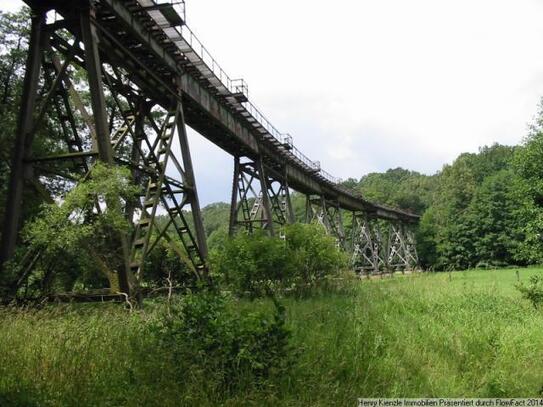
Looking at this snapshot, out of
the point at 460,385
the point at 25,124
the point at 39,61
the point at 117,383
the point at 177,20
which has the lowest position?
the point at 460,385

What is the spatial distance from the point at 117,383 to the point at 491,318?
24.4 feet

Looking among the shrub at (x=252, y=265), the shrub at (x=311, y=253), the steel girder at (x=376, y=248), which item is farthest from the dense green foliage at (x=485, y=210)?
the shrub at (x=252, y=265)

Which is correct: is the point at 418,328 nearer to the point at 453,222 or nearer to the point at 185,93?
the point at 185,93

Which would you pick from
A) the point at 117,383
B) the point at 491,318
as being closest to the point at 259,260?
the point at 491,318

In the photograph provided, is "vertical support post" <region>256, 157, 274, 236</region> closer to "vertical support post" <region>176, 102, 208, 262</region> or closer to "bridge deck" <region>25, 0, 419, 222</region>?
"bridge deck" <region>25, 0, 419, 222</region>

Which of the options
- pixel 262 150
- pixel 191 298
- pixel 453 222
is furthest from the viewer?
pixel 453 222

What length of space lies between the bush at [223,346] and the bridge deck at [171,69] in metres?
6.99

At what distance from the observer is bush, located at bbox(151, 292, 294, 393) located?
4051 millimetres

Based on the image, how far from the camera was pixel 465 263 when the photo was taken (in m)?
52.6

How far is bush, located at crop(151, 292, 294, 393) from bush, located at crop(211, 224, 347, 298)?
7.81 metres

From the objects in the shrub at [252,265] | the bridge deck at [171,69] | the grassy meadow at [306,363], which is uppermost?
the bridge deck at [171,69]

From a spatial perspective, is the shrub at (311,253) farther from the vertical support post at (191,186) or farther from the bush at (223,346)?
the bush at (223,346)

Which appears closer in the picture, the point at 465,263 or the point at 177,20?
the point at 177,20

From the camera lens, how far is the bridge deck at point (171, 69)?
979 centimetres
